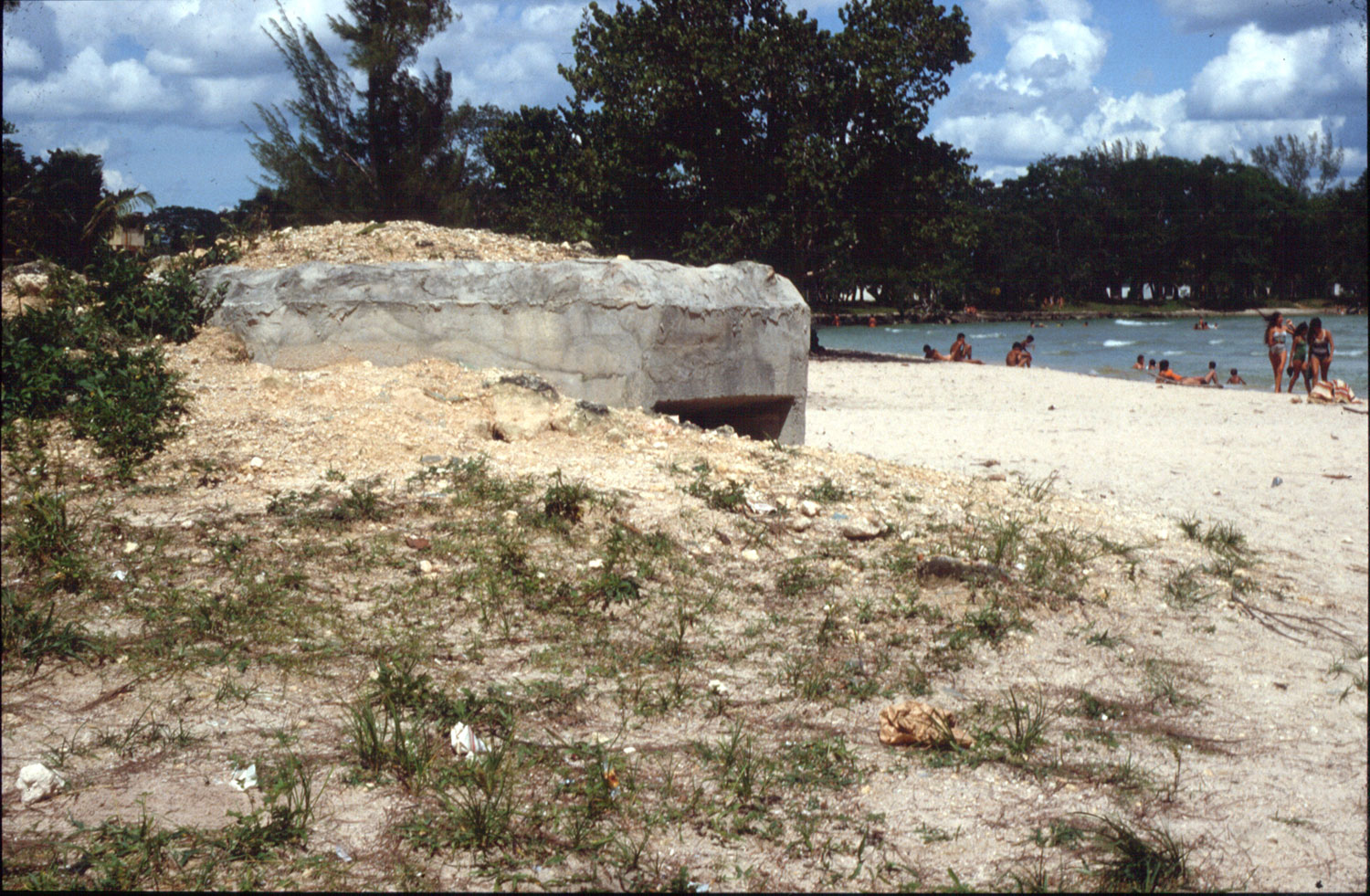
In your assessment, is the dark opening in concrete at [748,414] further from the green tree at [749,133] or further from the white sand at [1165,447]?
the green tree at [749,133]

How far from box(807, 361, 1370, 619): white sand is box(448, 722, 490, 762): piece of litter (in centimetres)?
420

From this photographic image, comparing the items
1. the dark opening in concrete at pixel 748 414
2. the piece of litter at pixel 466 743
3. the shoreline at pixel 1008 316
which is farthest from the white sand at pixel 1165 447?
the shoreline at pixel 1008 316

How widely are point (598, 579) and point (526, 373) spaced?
2.60 metres

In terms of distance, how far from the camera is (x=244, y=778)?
266 centimetres

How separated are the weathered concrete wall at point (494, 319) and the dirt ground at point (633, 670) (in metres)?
0.53

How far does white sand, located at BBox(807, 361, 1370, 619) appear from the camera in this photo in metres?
6.28

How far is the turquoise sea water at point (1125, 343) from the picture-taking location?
2767 centimetres

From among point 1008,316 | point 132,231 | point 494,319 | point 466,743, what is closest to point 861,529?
point 466,743

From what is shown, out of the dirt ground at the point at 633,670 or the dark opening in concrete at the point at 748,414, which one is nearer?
the dirt ground at the point at 633,670

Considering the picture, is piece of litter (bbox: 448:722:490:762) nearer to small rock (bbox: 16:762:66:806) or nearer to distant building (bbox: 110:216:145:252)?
small rock (bbox: 16:762:66:806)

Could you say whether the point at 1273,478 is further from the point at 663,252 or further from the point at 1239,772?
the point at 663,252

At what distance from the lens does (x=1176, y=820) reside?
108 inches

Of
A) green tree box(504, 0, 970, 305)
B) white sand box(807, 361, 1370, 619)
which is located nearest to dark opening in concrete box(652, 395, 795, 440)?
white sand box(807, 361, 1370, 619)

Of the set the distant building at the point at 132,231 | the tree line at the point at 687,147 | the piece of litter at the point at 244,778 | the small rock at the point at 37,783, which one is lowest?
the piece of litter at the point at 244,778
